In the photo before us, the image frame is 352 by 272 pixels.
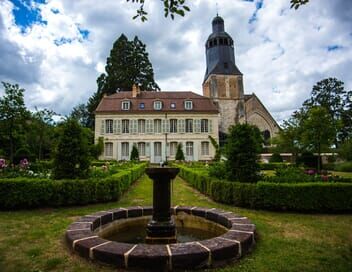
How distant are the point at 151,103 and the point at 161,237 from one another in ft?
78.9

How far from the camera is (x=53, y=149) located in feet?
23.0

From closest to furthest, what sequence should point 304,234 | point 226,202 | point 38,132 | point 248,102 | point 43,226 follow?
1. point 304,234
2. point 43,226
3. point 226,202
4. point 38,132
5. point 248,102

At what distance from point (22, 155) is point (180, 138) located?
47.8ft

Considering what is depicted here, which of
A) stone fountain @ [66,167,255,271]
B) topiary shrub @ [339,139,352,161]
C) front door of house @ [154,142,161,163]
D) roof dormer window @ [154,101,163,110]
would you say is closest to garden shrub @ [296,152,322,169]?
topiary shrub @ [339,139,352,161]

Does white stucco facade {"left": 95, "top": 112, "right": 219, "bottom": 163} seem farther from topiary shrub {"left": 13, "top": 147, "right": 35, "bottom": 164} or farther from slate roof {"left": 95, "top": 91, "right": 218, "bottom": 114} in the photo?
topiary shrub {"left": 13, "top": 147, "right": 35, "bottom": 164}

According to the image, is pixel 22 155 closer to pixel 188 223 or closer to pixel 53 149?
pixel 53 149

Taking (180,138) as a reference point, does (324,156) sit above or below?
below

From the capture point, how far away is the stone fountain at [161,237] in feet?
8.69

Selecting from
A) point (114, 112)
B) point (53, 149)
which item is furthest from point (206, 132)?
point (53, 149)

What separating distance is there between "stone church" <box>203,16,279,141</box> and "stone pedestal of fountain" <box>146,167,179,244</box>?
3183cm

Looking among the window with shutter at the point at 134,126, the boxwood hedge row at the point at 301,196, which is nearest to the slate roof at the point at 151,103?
the window with shutter at the point at 134,126

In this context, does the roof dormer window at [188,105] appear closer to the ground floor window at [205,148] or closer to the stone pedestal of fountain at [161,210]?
the ground floor window at [205,148]

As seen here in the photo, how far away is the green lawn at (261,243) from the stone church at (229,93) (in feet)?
99.2

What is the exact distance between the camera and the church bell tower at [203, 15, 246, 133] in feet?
115
